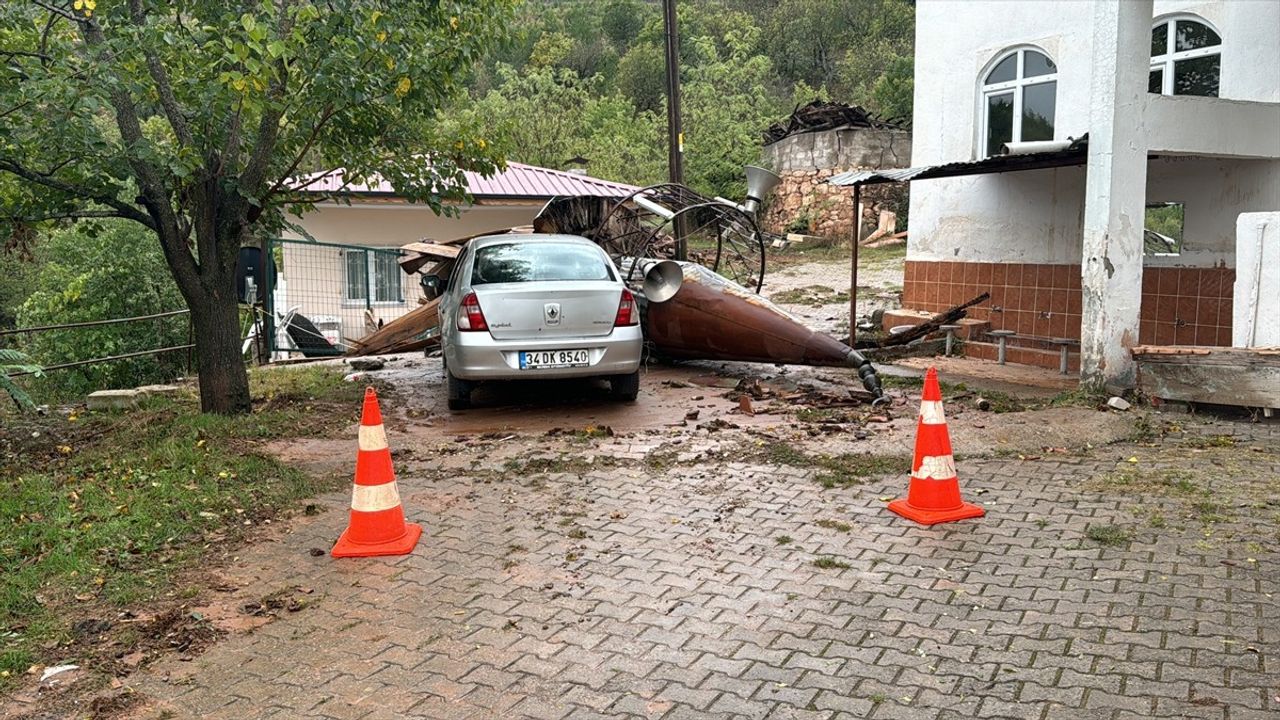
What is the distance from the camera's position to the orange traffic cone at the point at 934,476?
5.61 meters

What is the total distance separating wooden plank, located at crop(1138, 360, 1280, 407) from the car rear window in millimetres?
4960

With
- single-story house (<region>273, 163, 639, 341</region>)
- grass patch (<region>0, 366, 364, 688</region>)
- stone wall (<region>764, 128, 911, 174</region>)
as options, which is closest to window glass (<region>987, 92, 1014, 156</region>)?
single-story house (<region>273, 163, 639, 341</region>)

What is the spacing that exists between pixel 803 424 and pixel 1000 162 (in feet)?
14.0

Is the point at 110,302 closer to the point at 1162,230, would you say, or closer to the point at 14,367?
the point at 14,367

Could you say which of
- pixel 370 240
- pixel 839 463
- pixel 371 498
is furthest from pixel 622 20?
pixel 371 498

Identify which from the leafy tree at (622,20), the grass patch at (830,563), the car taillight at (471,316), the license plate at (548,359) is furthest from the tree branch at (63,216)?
the leafy tree at (622,20)

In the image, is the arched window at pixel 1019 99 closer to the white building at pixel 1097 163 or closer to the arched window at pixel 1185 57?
the white building at pixel 1097 163

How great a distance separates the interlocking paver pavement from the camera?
354 centimetres

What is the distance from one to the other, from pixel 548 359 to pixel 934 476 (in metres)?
3.79

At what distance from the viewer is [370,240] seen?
64.0 feet

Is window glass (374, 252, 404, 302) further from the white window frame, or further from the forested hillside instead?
the forested hillside

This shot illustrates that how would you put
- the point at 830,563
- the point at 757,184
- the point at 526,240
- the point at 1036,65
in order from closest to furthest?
1. the point at 830,563
2. the point at 526,240
3. the point at 1036,65
4. the point at 757,184

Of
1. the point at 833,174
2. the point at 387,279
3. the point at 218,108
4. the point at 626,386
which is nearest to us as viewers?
the point at 218,108

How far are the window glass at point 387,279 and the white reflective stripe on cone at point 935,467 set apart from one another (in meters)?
14.0
